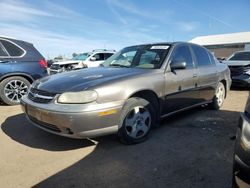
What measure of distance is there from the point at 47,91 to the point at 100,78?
2.52 ft

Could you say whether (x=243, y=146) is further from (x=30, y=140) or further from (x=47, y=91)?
(x=30, y=140)

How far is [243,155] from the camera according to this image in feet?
5.61

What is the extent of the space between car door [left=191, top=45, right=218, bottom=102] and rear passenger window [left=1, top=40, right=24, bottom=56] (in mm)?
4484

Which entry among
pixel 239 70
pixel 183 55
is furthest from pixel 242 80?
pixel 183 55

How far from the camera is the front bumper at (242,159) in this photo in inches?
65.5

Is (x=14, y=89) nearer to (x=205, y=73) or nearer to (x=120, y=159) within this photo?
(x=120, y=159)

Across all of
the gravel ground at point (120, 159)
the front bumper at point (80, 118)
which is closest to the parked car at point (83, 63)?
the gravel ground at point (120, 159)

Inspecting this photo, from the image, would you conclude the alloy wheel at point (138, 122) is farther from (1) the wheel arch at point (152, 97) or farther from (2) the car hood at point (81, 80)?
(2) the car hood at point (81, 80)

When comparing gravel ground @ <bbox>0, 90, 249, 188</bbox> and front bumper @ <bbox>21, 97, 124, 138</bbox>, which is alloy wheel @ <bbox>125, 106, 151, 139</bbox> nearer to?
gravel ground @ <bbox>0, 90, 249, 188</bbox>

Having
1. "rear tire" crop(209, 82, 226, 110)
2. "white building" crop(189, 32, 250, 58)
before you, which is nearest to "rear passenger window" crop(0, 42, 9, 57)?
"rear tire" crop(209, 82, 226, 110)

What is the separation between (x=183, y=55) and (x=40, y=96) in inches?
107

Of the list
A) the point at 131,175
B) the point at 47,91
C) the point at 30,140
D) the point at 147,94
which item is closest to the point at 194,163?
the point at 131,175

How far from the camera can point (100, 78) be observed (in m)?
3.64

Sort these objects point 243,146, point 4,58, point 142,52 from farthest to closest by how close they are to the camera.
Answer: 1. point 4,58
2. point 142,52
3. point 243,146
